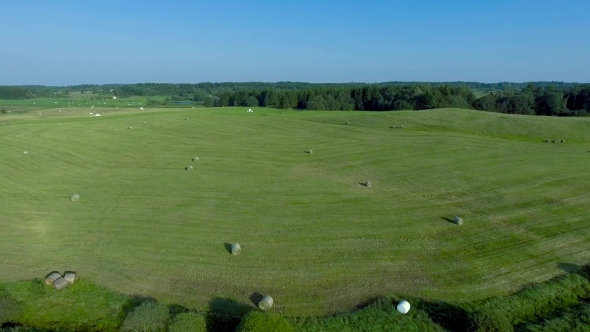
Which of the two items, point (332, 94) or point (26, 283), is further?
point (332, 94)

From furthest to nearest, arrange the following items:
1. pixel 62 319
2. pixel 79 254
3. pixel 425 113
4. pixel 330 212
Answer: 1. pixel 425 113
2. pixel 330 212
3. pixel 79 254
4. pixel 62 319

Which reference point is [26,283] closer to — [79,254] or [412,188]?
[79,254]

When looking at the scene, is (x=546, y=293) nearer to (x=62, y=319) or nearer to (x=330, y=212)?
(x=330, y=212)

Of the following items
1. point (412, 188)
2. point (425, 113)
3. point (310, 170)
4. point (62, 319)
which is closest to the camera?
point (62, 319)

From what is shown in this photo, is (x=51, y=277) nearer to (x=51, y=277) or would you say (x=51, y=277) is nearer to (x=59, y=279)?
(x=51, y=277)

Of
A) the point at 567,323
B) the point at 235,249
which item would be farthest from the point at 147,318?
the point at 567,323

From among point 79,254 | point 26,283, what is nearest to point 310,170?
point 79,254

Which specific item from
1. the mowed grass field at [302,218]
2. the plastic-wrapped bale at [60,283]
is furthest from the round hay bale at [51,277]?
the mowed grass field at [302,218]

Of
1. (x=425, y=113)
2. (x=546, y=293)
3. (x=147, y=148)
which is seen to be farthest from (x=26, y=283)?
(x=425, y=113)
